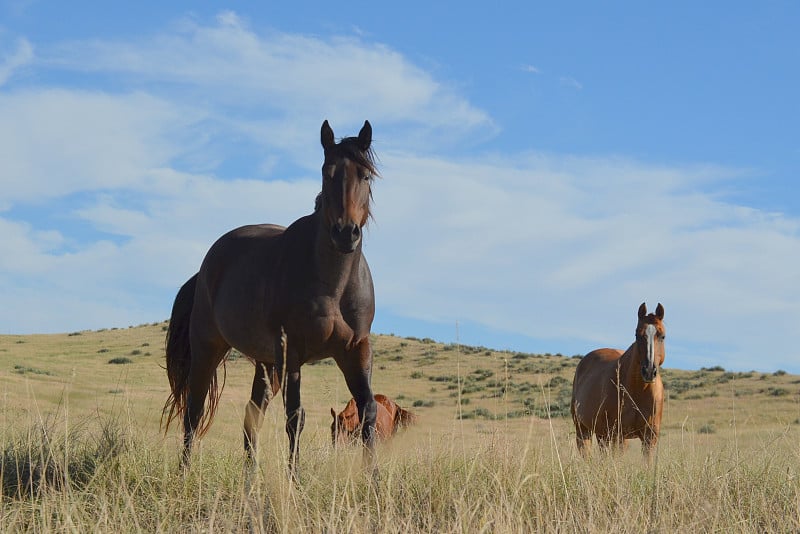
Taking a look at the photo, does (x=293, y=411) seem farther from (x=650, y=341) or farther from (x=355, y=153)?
(x=650, y=341)

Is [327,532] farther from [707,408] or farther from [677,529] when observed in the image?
[707,408]

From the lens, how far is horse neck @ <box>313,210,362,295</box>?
5762 mm

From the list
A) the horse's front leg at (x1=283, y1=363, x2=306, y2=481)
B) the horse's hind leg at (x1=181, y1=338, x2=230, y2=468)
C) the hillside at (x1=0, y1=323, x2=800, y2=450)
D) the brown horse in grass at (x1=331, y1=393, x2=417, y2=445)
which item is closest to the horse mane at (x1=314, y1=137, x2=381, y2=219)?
the horse's front leg at (x1=283, y1=363, x2=306, y2=481)

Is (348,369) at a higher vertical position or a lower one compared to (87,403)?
higher

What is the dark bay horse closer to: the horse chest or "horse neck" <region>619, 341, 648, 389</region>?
the horse chest

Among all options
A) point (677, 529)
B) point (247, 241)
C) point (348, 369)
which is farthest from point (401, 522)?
point (247, 241)

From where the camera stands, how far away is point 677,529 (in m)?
5.05

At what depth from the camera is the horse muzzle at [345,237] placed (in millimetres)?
5297

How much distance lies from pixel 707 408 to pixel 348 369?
26.4 m

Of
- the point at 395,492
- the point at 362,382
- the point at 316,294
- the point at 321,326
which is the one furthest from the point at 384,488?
the point at 316,294

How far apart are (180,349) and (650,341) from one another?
5643 mm

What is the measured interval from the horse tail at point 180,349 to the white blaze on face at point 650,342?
18.1 feet

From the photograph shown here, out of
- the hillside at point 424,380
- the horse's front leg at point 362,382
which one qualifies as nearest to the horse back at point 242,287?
the horse's front leg at point 362,382

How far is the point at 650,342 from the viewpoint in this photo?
9797mm
